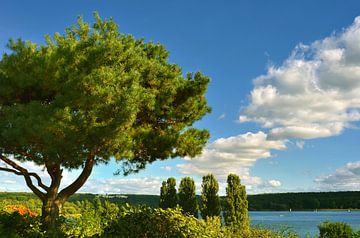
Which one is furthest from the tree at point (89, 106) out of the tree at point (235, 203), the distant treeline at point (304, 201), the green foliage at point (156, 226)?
the distant treeline at point (304, 201)

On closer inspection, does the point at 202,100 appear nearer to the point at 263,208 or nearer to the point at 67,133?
the point at 67,133

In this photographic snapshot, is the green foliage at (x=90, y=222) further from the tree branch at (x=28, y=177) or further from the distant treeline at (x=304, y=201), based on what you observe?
the distant treeline at (x=304, y=201)

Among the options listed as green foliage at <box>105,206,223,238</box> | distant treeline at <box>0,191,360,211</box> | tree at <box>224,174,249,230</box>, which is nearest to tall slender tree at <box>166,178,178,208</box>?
tree at <box>224,174,249,230</box>

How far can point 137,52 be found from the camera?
11.8 metres

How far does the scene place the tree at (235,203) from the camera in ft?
75.6

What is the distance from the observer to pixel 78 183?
12000mm

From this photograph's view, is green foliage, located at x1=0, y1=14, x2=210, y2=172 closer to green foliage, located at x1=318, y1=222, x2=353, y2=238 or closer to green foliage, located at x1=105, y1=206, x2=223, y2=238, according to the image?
green foliage, located at x1=105, y1=206, x2=223, y2=238

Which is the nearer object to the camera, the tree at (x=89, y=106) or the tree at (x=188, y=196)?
the tree at (x=89, y=106)

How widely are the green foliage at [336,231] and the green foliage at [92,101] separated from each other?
516 cm

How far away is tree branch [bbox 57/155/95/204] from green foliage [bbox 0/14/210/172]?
0.30m

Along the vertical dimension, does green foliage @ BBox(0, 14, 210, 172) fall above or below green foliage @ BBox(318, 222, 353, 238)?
above

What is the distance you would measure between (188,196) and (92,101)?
1671cm

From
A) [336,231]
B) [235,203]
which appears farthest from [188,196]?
[336,231]

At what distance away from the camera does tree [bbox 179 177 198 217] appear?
2479 centimetres
